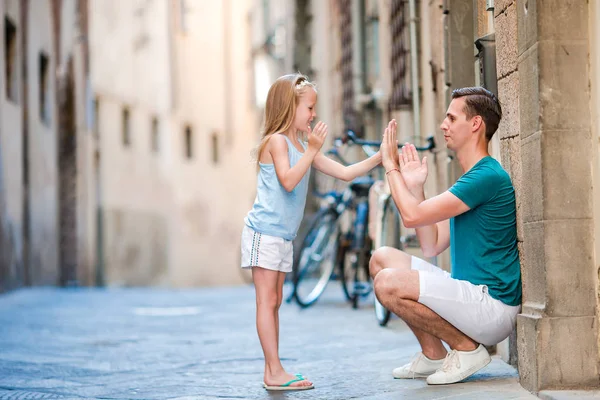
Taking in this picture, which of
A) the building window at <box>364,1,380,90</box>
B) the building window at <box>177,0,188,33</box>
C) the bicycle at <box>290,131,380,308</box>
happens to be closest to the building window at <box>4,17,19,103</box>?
the building window at <box>364,1,380,90</box>

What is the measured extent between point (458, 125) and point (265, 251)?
0.99m

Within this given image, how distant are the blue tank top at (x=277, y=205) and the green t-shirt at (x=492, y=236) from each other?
723 mm

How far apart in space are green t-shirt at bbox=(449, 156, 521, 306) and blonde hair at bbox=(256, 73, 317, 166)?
0.82 m

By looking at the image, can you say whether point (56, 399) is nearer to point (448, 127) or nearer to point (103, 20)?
point (448, 127)

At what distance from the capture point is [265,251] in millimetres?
4543

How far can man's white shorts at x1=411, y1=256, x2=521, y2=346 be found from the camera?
13.6ft

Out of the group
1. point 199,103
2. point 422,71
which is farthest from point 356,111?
point 199,103

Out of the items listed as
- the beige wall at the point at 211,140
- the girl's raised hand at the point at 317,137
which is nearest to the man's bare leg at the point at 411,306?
the girl's raised hand at the point at 317,137

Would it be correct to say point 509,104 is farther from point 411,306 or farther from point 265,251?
point 265,251

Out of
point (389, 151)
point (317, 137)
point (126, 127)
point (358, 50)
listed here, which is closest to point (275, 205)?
point (317, 137)

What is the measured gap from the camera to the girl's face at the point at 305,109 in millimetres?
4547

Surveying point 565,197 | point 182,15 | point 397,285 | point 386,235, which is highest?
point 182,15

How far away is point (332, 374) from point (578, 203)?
5.35 feet

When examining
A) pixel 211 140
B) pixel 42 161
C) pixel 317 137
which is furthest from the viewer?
pixel 211 140
